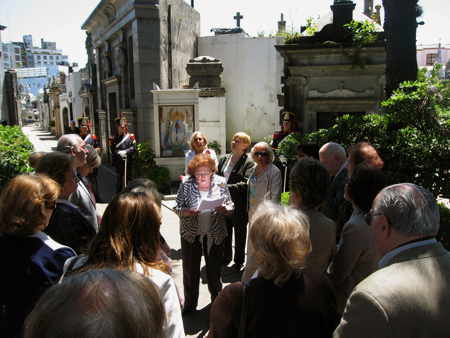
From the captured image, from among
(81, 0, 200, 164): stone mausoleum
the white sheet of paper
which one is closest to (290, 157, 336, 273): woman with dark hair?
the white sheet of paper

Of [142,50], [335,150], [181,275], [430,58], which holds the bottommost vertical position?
[181,275]

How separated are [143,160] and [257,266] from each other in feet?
28.5

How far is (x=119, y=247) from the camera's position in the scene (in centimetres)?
209

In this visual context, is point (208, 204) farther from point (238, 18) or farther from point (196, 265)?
point (238, 18)

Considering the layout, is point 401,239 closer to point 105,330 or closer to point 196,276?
point 105,330

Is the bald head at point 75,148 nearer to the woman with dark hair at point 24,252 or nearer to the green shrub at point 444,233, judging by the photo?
the woman with dark hair at point 24,252

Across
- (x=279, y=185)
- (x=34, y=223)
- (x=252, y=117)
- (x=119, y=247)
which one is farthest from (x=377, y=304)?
(x=252, y=117)

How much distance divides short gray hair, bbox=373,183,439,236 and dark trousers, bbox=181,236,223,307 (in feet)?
8.36

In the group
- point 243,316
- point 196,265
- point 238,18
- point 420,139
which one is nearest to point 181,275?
point 196,265

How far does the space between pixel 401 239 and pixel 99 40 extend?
55.7 feet

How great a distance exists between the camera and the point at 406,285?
1636 mm

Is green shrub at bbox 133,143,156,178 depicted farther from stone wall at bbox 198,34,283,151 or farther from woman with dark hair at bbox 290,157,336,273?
woman with dark hair at bbox 290,157,336,273

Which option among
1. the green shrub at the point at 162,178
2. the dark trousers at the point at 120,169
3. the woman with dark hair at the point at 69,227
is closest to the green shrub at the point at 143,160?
the dark trousers at the point at 120,169

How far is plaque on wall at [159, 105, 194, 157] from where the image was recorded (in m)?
9.96
